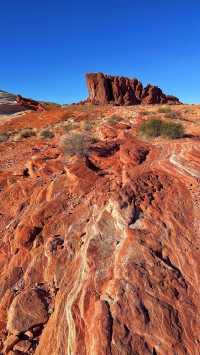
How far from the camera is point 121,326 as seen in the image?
266 inches

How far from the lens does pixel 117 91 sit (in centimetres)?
6134

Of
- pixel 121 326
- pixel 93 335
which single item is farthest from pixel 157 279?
pixel 93 335

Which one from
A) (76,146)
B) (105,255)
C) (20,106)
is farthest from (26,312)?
(20,106)

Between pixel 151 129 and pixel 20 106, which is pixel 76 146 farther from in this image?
pixel 20 106

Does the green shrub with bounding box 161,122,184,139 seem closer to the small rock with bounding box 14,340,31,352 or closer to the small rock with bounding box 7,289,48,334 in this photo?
the small rock with bounding box 7,289,48,334

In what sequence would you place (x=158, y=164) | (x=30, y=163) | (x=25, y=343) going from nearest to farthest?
(x=25, y=343), (x=158, y=164), (x=30, y=163)

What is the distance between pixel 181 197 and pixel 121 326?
165 inches

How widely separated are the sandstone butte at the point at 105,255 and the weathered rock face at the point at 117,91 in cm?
4860

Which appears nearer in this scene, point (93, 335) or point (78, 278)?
point (93, 335)

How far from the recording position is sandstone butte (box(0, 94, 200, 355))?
687cm

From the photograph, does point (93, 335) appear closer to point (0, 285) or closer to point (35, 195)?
point (0, 285)

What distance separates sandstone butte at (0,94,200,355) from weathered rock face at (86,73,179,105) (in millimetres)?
48602

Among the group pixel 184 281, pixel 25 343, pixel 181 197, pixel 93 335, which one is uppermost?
pixel 181 197

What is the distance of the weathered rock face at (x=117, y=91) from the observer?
60.4 m
